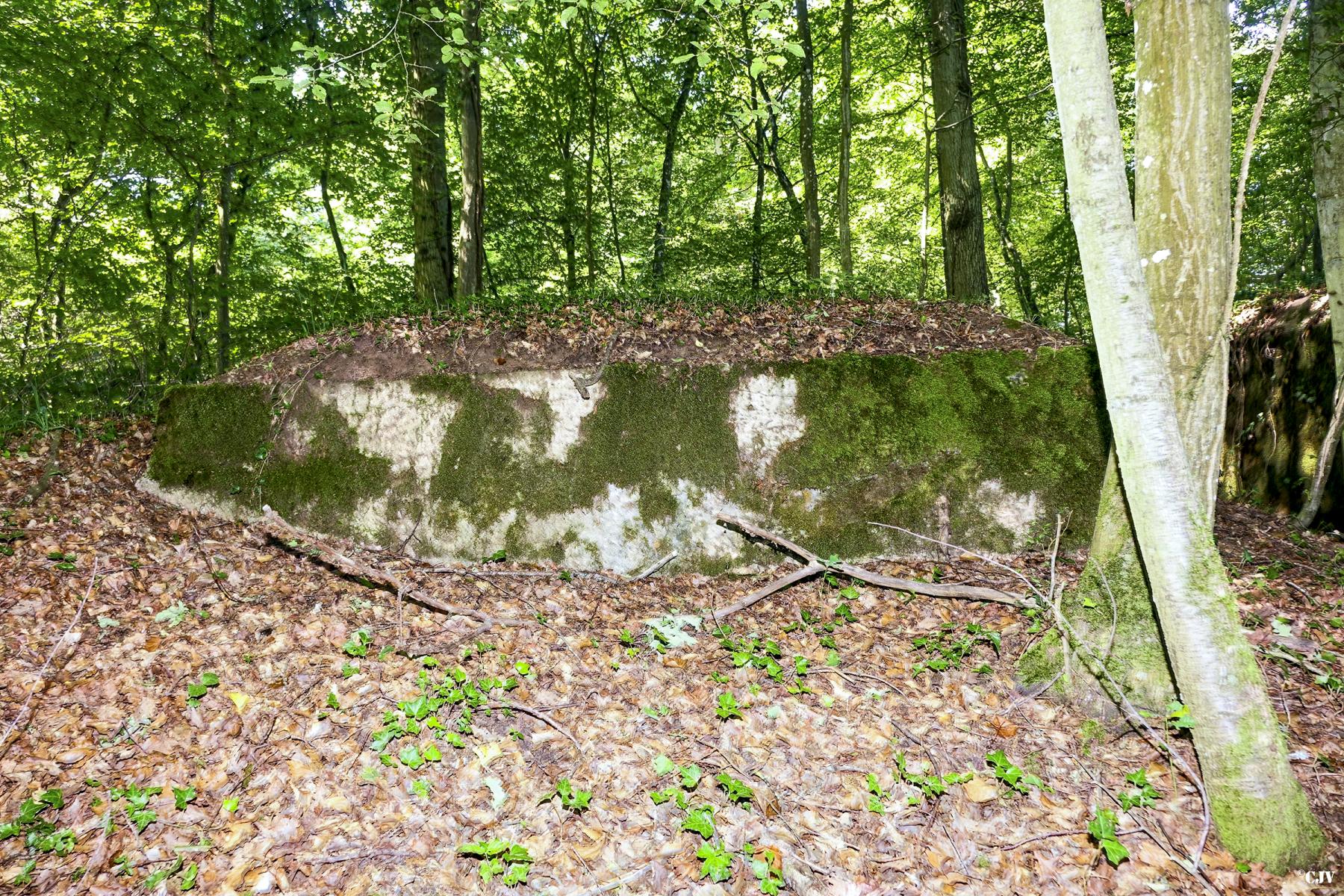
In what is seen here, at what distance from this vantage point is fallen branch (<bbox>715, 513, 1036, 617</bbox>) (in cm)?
442

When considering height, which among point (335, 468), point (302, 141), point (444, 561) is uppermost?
point (302, 141)

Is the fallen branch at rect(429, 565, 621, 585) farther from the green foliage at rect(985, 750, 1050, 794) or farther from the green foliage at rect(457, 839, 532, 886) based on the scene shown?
the green foliage at rect(985, 750, 1050, 794)

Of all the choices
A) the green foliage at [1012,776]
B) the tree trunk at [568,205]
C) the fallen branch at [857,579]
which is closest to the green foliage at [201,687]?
the fallen branch at [857,579]

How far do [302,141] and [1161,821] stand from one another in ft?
31.4

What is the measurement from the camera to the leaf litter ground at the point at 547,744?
9.04 ft

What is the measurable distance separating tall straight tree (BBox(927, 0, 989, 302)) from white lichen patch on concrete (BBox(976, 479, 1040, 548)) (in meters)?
3.08

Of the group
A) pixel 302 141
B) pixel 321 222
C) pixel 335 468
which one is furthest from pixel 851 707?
pixel 321 222

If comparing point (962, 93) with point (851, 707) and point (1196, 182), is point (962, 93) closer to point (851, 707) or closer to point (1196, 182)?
point (1196, 182)

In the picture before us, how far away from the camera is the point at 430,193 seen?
296 inches

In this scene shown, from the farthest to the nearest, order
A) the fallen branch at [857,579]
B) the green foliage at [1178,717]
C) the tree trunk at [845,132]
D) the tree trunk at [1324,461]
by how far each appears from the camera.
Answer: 1. the tree trunk at [845,132]
2. the tree trunk at [1324,461]
3. the fallen branch at [857,579]
4. the green foliage at [1178,717]

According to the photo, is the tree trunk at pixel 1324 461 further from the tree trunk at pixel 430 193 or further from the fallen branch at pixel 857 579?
the tree trunk at pixel 430 193

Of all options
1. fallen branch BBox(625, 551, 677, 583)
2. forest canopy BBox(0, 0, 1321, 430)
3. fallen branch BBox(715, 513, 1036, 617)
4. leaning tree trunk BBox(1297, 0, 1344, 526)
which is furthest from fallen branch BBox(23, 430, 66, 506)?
leaning tree trunk BBox(1297, 0, 1344, 526)

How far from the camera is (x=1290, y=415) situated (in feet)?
21.5

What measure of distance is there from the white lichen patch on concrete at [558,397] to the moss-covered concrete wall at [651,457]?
0.02m
